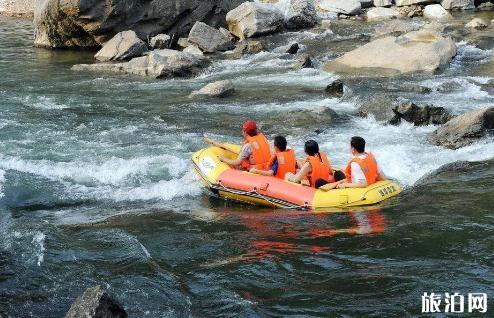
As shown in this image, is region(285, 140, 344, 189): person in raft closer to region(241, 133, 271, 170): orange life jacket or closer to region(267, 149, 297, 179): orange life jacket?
region(267, 149, 297, 179): orange life jacket

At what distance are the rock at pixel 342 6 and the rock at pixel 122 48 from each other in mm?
9172

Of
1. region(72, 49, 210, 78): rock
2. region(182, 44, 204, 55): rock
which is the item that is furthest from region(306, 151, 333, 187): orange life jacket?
region(182, 44, 204, 55): rock

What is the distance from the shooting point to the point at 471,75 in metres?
17.3

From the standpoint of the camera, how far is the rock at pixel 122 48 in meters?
21.1

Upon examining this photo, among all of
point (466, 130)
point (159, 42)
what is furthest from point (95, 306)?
point (159, 42)

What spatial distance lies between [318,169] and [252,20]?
14.3m

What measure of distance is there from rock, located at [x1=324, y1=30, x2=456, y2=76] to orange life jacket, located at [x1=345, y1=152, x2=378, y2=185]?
8.55 metres

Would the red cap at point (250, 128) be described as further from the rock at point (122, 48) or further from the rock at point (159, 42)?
the rock at point (159, 42)

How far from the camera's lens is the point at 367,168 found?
9.58 metres

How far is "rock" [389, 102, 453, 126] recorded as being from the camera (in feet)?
45.3

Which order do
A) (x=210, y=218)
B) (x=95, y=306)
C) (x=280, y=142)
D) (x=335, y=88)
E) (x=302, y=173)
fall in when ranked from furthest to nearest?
(x=335, y=88), (x=280, y=142), (x=302, y=173), (x=210, y=218), (x=95, y=306)

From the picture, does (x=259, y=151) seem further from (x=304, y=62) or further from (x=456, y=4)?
(x=456, y=4)

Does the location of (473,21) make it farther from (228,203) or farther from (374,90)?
(228,203)

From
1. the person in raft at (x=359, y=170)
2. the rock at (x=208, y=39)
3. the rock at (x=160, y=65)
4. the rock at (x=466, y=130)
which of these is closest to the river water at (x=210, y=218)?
the rock at (x=466, y=130)
